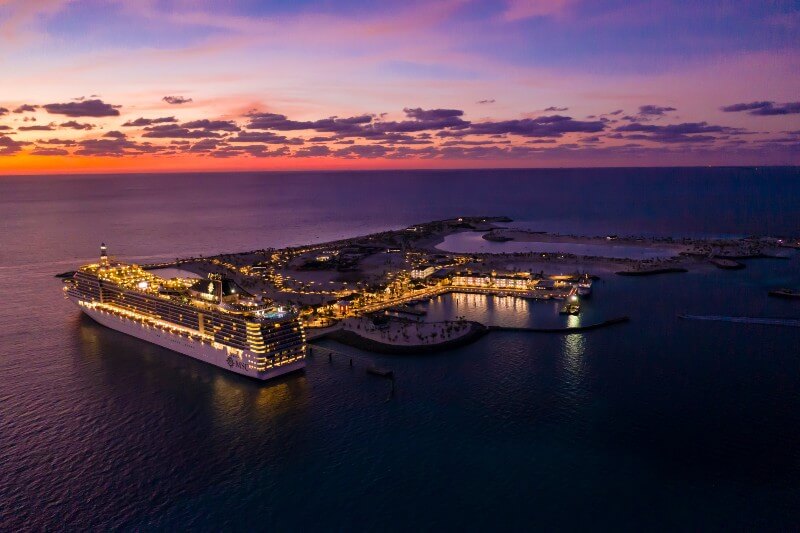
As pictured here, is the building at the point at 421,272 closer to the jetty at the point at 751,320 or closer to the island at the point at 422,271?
the island at the point at 422,271

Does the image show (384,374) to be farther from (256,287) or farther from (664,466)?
(256,287)

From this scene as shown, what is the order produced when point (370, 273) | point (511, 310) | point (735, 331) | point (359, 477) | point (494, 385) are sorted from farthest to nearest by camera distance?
point (370, 273) < point (511, 310) < point (735, 331) < point (494, 385) < point (359, 477)

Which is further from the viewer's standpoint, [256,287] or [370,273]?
[370,273]

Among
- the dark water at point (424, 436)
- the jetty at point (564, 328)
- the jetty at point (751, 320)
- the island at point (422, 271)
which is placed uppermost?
the island at point (422, 271)

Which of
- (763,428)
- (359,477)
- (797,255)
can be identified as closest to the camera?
(359,477)

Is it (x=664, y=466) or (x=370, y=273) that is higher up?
(x=370, y=273)

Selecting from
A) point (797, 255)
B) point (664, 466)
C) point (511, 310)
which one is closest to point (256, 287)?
point (511, 310)

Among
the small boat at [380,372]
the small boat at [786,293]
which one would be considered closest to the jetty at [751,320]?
the small boat at [786,293]
